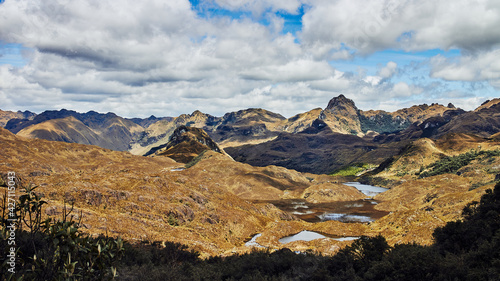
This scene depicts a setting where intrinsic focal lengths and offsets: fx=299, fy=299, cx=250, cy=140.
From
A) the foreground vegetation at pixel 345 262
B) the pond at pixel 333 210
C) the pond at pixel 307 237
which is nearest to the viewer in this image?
the foreground vegetation at pixel 345 262

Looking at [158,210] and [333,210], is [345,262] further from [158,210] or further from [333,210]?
[333,210]

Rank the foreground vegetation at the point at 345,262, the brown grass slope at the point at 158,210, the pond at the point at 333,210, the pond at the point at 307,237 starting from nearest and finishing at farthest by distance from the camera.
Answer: the foreground vegetation at the point at 345,262 < the brown grass slope at the point at 158,210 < the pond at the point at 307,237 < the pond at the point at 333,210

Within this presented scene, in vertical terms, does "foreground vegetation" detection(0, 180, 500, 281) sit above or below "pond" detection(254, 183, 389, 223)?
above

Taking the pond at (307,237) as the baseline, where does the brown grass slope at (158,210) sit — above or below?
above

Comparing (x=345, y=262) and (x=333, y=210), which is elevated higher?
(x=345, y=262)

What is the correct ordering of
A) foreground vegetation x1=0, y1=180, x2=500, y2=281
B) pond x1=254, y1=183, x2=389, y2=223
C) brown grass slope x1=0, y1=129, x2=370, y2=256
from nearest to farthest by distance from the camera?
foreground vegetation x1=0, y1=180, x2=500, y2=281, brown grass slope x1=0, y1=129, x2=370, y2=256, pond x1=254, y1=183, x2=389, y2=223

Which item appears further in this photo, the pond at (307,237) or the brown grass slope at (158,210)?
the pond at (307,237)

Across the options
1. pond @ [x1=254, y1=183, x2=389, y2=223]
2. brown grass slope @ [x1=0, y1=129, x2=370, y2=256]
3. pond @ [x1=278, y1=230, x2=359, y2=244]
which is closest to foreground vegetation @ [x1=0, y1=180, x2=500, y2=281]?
brown grass slope @ [x1=0, y1=129, x2=370, y2=256]

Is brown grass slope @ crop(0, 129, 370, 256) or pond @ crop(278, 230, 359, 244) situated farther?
pond @ crop(278, 230, 359, 244)

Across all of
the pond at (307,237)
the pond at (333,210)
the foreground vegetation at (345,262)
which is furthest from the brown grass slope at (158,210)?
the pond at (333,210)

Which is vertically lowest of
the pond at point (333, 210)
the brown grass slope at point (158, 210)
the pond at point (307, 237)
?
the pond at point (333, 210)

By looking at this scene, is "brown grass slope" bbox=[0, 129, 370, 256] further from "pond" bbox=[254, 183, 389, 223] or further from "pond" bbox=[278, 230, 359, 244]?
"pond" bbox=[254, 183, 389, 223]

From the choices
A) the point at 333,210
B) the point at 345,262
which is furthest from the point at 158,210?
the point at 333,210

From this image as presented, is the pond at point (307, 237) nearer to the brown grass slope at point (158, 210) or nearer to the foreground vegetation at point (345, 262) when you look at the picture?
the brown grass slope at point (158, 210)
